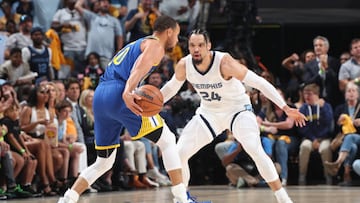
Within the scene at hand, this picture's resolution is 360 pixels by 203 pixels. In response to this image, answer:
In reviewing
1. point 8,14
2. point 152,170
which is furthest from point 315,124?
point 8,14

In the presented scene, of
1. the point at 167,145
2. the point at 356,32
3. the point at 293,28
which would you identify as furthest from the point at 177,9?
the point at 167,145

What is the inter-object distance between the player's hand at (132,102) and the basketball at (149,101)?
0.29ft

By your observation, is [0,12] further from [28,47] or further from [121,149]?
[121,149]

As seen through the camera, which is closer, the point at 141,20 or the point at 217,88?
the point at 217,88

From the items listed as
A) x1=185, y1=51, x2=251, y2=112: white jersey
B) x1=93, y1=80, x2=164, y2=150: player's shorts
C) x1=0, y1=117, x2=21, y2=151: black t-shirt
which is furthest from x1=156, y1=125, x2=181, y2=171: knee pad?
x1=0, y1=117, x2=21, y2=151: black t-shirt

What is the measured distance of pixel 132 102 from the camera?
6.90 m

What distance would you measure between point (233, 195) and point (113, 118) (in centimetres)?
338

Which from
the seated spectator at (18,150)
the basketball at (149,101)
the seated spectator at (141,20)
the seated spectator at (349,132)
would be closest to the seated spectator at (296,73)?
the seated spectator at (349,132)

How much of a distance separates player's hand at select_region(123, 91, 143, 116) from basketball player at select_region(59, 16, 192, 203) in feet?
0.48

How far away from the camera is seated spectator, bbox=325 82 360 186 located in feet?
39.2

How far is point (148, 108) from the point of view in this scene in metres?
7.11

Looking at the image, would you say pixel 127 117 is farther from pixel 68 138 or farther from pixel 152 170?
pixel 152 170

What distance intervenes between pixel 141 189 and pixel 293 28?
5176 millimetres

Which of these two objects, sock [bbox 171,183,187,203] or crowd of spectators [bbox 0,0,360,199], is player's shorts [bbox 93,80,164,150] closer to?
sock [bbox 171,183,187,203]
